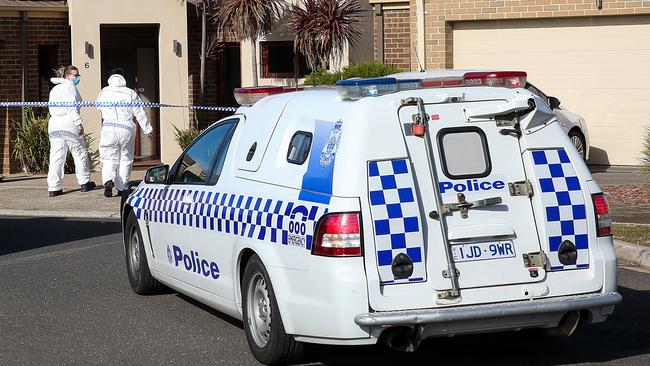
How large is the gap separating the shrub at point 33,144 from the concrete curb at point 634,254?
39.7ft

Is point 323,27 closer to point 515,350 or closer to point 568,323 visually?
point 515,350

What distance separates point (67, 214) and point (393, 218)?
10260 millimetres

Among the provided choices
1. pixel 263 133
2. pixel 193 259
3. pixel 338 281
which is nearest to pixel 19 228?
pixel 193 259

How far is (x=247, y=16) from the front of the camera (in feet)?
71.7

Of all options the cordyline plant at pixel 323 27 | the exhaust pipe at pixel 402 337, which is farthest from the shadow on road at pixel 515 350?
the cordyline plant at pixel 323 27

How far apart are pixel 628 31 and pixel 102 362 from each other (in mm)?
13199

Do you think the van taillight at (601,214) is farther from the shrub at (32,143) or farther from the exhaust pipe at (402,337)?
the shrub at (32,143)

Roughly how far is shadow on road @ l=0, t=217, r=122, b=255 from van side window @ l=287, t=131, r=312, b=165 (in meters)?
6.06

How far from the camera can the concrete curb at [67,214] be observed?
16.1 m

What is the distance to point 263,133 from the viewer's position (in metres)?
8.07

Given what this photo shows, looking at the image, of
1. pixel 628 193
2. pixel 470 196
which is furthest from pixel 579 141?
pixel 470 196

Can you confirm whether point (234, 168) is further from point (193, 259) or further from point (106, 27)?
point (106, 27)

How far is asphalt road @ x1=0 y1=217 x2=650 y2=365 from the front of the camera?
7789 millimetres

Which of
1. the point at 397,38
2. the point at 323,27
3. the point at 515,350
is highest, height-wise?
Result: the point at 323,27
